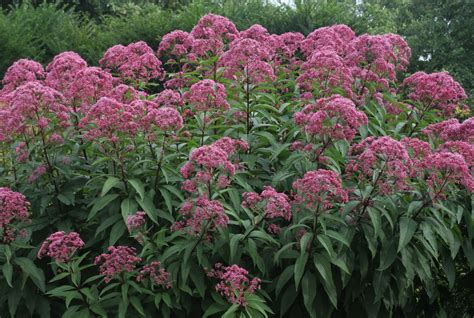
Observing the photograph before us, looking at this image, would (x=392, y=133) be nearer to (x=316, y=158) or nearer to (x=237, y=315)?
(x=316, y=158)

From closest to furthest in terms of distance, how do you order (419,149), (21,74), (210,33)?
(419,149) < (21,74) < (210,33)

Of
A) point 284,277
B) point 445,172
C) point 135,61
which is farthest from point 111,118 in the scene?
point 445,172

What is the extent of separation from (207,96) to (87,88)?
1.17 m

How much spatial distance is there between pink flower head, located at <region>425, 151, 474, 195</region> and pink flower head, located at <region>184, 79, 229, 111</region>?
182cm

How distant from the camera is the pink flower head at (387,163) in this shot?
16.2 ft

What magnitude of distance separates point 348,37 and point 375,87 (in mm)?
1085

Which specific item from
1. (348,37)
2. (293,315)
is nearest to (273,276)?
(293,315)

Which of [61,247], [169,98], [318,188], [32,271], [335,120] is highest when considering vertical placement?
[335,120]

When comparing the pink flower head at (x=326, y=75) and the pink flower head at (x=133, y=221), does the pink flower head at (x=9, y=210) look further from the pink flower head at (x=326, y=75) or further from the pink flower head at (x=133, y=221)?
the pink flower head at (x=326, y=75)

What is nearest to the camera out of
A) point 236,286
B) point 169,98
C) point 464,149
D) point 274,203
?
point 236,286

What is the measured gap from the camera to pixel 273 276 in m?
5.62

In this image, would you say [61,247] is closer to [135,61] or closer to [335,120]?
[335,120]

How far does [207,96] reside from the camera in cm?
571

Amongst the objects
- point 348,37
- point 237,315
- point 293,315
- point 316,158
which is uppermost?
point 348,37
